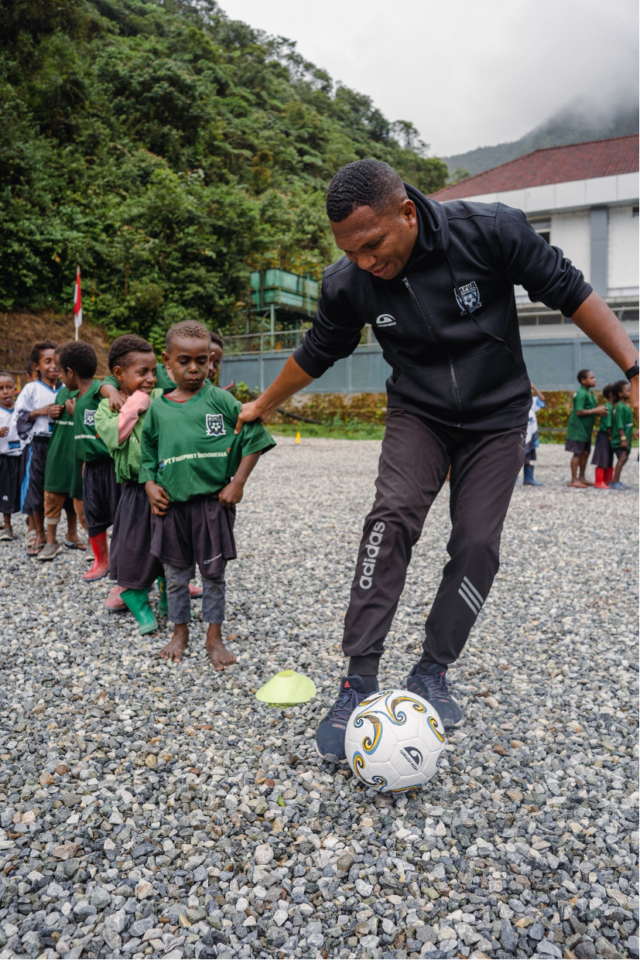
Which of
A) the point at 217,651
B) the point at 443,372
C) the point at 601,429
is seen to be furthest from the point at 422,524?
the point at 601,429

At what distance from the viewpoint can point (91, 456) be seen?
16.0 feet

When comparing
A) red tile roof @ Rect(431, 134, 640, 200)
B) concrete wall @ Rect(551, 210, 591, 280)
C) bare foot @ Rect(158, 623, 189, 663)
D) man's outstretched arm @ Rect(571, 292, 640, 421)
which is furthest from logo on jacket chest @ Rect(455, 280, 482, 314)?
red tile roof @ Rect(431, 134, 640, 200)

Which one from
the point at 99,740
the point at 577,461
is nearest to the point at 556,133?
the point at 577,461

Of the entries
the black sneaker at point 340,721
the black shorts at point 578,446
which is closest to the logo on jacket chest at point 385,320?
the black sneaker at point 340,721

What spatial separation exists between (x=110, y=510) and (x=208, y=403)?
1.82m

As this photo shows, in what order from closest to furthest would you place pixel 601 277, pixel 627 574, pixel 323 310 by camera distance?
1. pixel 323 310
2. pixel 627 574
3. pixel 601 277

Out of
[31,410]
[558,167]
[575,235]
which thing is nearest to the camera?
[31,410]

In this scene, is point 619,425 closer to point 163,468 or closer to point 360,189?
Result: point 163,468

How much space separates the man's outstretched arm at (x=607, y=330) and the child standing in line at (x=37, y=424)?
4.73 m

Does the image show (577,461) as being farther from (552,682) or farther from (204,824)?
(204,824)

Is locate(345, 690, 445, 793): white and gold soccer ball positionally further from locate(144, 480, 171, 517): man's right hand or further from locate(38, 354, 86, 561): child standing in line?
locate(38, 354, 86, 561): child standing in line

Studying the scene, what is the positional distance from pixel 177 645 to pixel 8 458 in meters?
3.76

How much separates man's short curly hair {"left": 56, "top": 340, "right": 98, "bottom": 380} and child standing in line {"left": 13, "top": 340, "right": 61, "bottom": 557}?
640 millimetres

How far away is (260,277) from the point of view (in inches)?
1061
